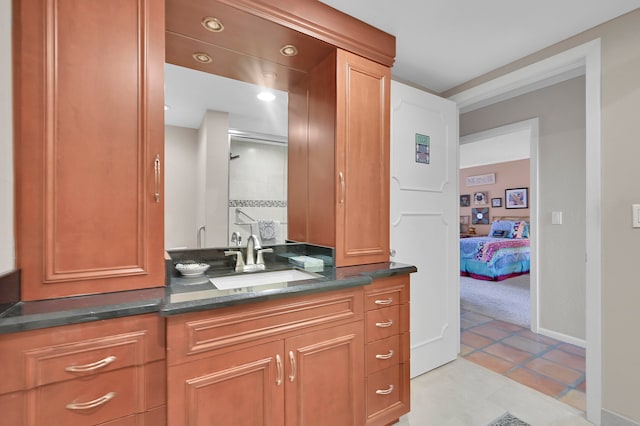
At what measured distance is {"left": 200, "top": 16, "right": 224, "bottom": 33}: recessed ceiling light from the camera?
1.49 meters

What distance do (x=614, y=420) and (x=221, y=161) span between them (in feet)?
9.29

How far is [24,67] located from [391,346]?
209 centimetres

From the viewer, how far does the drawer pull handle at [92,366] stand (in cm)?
94

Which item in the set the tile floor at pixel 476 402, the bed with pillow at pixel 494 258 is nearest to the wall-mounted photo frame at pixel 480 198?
the bed with pillow at pixel 494 258

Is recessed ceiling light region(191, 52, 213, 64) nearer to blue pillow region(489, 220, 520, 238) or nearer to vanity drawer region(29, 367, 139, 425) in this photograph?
vanity drawer region(29, 367, 139, 425)

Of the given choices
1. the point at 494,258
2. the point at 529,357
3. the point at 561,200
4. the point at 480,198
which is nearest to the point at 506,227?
the point at 480,198

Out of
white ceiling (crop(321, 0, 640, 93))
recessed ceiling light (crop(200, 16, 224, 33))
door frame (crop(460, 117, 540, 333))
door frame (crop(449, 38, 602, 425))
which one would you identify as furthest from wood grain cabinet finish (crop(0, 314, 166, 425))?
door frame (crop(460, 117, 540, 333))

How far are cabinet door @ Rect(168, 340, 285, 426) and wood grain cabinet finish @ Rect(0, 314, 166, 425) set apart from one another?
0.22ft

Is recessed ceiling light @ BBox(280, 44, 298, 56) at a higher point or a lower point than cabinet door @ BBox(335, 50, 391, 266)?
higher

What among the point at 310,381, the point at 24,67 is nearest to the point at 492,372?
the point at 310,381

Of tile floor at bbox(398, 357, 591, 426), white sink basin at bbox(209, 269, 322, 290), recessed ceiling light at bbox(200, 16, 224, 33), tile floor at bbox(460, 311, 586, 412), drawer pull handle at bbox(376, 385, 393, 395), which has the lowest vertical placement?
tile floor at bbox(398, 357, 591, 426)

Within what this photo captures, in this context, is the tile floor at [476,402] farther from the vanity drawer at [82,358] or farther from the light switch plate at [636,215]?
the vanity drawer at [82,358]

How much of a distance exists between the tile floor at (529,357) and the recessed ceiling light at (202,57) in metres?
3.11

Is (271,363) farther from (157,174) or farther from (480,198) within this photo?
(480,198)
